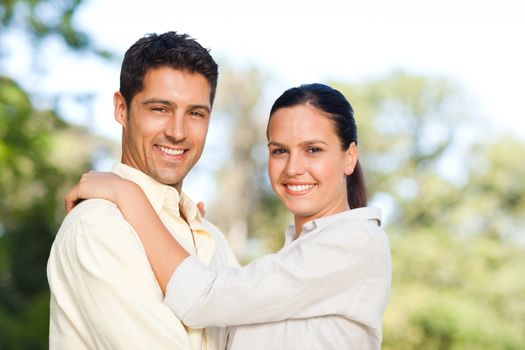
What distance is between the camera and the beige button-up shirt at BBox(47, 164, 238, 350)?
2.15m

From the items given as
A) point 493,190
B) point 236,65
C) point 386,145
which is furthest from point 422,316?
point 236,65

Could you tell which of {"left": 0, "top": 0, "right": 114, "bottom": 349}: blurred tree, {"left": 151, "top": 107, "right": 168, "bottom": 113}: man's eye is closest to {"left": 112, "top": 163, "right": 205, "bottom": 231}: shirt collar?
{"left": 151, "top": 107, "right": 168, "bottom": 113}: man's eye

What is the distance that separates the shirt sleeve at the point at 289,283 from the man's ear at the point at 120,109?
0.62m

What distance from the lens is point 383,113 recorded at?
26719mm

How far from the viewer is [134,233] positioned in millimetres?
2291

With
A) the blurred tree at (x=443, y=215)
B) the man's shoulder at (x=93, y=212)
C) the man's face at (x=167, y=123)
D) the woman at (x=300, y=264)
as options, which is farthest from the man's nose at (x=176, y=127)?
the blurred tree at (x=443, y=215)

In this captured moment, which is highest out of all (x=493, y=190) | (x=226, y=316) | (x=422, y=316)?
(x=226, y=316)

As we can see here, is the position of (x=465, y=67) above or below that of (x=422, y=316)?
above

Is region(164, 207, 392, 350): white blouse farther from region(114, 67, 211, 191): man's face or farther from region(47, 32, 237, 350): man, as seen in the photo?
region(114, 67, 211, 191): man's face

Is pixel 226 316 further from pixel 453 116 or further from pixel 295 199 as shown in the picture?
pixel 453 116

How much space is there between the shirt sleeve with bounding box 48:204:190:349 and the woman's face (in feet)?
2.04

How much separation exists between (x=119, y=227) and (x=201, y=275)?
10.9 inches

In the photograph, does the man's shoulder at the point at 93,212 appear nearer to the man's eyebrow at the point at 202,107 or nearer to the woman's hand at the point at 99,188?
the woman's hand at the point at 99,188

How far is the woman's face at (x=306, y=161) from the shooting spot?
2.59 m
